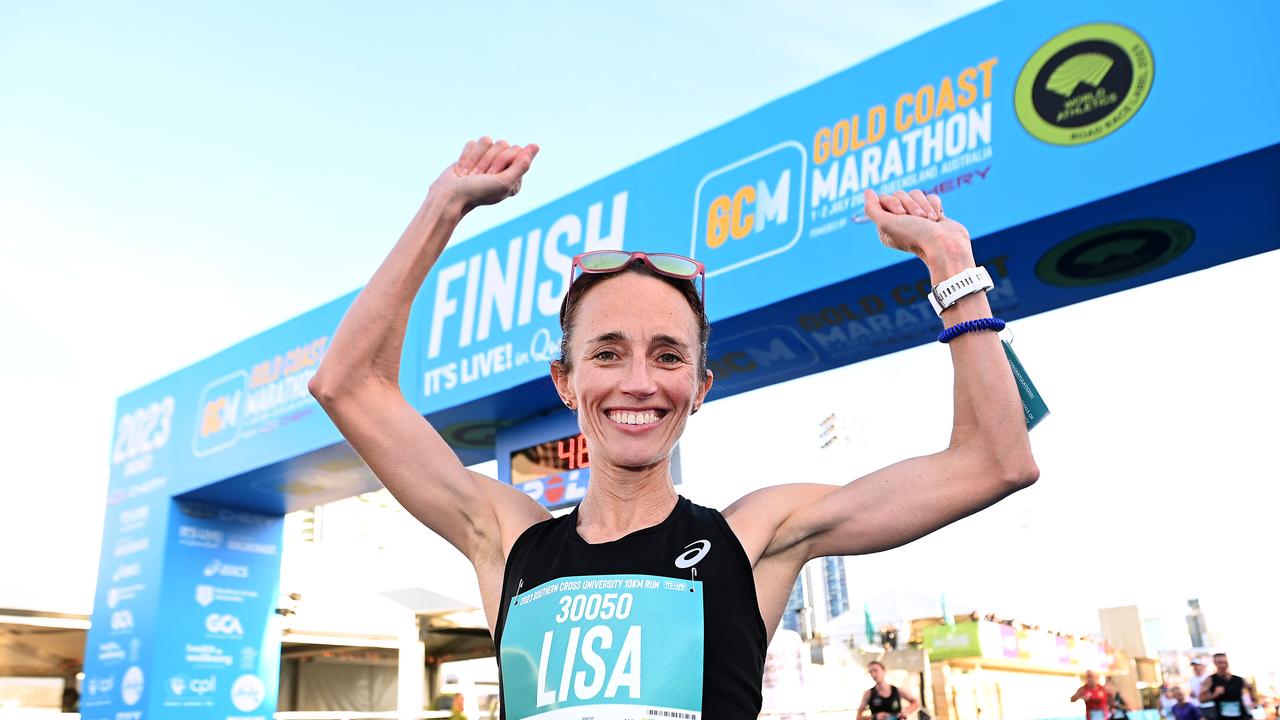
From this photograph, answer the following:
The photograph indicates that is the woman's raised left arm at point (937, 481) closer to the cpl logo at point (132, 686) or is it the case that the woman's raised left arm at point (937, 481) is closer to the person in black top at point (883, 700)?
the person in black top at point (883, 700)

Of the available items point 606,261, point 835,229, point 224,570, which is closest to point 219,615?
point 224,570

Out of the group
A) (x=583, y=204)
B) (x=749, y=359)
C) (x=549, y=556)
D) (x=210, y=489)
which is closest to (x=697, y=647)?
(x=549, y=556)

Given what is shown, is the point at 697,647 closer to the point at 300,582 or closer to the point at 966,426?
the point at 966,426

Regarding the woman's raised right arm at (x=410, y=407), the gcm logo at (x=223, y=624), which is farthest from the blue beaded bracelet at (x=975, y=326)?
the gcm logo at (x=223, y=624)

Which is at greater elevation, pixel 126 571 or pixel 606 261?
pixel 126 571

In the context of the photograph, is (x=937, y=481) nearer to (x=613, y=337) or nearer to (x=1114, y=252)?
(x=613, y=337)

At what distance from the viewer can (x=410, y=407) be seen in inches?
66.2

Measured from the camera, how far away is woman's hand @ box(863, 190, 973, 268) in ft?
5.26

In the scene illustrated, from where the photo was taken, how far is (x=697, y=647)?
1421mm

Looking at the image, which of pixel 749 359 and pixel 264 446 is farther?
pixel 264 446

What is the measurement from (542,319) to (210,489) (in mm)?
5609

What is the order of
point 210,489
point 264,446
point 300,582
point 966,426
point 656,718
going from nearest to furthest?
1. point 656,718
2. point 966,426
3. point 264,446
4. point 210,489
5. point 300,582

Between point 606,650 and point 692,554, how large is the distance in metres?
0.20

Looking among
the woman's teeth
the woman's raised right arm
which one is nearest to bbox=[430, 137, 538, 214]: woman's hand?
the woman's raised right arm
